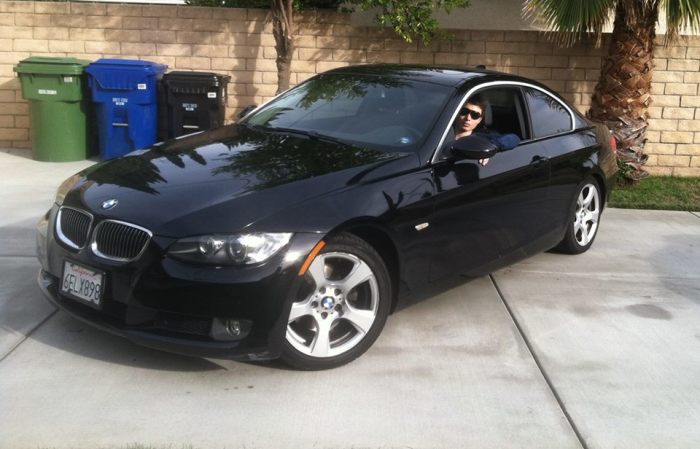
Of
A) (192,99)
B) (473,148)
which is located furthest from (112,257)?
(192,99)

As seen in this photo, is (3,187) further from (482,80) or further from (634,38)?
(634,38)

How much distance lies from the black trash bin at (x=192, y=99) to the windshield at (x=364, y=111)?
388 centimetres

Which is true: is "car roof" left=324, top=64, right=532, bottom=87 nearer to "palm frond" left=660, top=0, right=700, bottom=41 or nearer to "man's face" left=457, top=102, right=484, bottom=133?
"man's face" left=457, top=102, right=484, bottom=133

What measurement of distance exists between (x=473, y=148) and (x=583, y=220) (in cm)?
221

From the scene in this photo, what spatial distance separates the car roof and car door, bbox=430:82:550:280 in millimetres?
113

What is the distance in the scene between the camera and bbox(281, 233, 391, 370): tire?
407 cm

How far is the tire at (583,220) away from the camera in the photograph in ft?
20.8

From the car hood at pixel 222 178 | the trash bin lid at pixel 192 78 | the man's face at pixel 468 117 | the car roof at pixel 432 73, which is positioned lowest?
the car hood at pixel 222 178

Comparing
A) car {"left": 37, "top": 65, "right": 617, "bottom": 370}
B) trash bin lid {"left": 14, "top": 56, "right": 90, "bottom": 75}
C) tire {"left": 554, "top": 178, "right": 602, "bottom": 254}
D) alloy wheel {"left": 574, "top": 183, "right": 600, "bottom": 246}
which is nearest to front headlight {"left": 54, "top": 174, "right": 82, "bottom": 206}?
car {"left": 37, "top": 65, "right": 617, "bottom": 370}

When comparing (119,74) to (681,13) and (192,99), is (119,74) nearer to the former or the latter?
(192,99)

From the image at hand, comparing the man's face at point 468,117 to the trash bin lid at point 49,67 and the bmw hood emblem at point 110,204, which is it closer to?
the bmw hood emblem at point 110,204

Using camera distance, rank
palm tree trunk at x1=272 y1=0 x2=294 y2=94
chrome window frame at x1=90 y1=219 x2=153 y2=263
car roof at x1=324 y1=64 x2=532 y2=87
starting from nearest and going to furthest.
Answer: chrome window frame at x1=90 y1=219 x2=153 y2=263
car roof at x1=324 y1=64 x2=532 y2=87
palm tree trunk at x1=272 y1=0 x2=294 y2=94

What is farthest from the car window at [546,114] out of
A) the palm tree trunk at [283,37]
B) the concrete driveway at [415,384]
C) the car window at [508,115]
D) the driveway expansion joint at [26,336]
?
the palm tree trunk at [283,37]

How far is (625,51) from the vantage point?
9.18 metres
